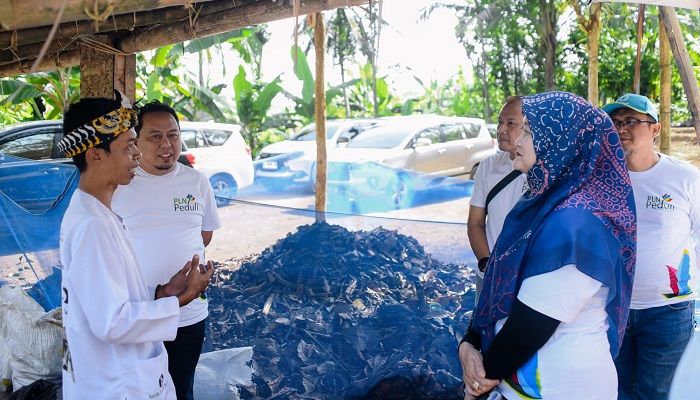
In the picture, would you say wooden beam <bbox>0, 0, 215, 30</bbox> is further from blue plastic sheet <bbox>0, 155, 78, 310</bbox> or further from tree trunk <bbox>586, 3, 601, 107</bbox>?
tree trunk <bbox>586, 3, 601, 107</bbox>

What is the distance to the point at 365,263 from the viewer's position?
3650 mm

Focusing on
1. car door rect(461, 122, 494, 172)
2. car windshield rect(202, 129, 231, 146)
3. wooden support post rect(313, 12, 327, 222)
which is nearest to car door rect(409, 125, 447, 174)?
car door rect(461, 122, 494, 172)

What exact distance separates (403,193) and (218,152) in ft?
13.7

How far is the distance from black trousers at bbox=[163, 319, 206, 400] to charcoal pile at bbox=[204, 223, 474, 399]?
1.89ft

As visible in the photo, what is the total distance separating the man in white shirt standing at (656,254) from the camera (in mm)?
2551

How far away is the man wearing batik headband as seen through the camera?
169 cm

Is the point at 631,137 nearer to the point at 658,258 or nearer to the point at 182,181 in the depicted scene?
the point at 658,258

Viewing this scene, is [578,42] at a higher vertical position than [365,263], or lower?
higher

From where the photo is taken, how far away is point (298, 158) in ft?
32.8

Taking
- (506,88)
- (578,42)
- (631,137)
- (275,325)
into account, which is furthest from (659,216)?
(506,88)

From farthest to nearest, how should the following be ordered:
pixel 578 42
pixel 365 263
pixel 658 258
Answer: pixel 578 42 < pixel 365 263 < pixel 658 258

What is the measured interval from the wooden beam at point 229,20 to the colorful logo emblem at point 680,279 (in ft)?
5.65

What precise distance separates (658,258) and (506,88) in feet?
64.5

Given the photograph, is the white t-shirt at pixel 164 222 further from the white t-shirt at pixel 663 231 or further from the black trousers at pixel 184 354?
the white t-shirt at pixel 663 231
